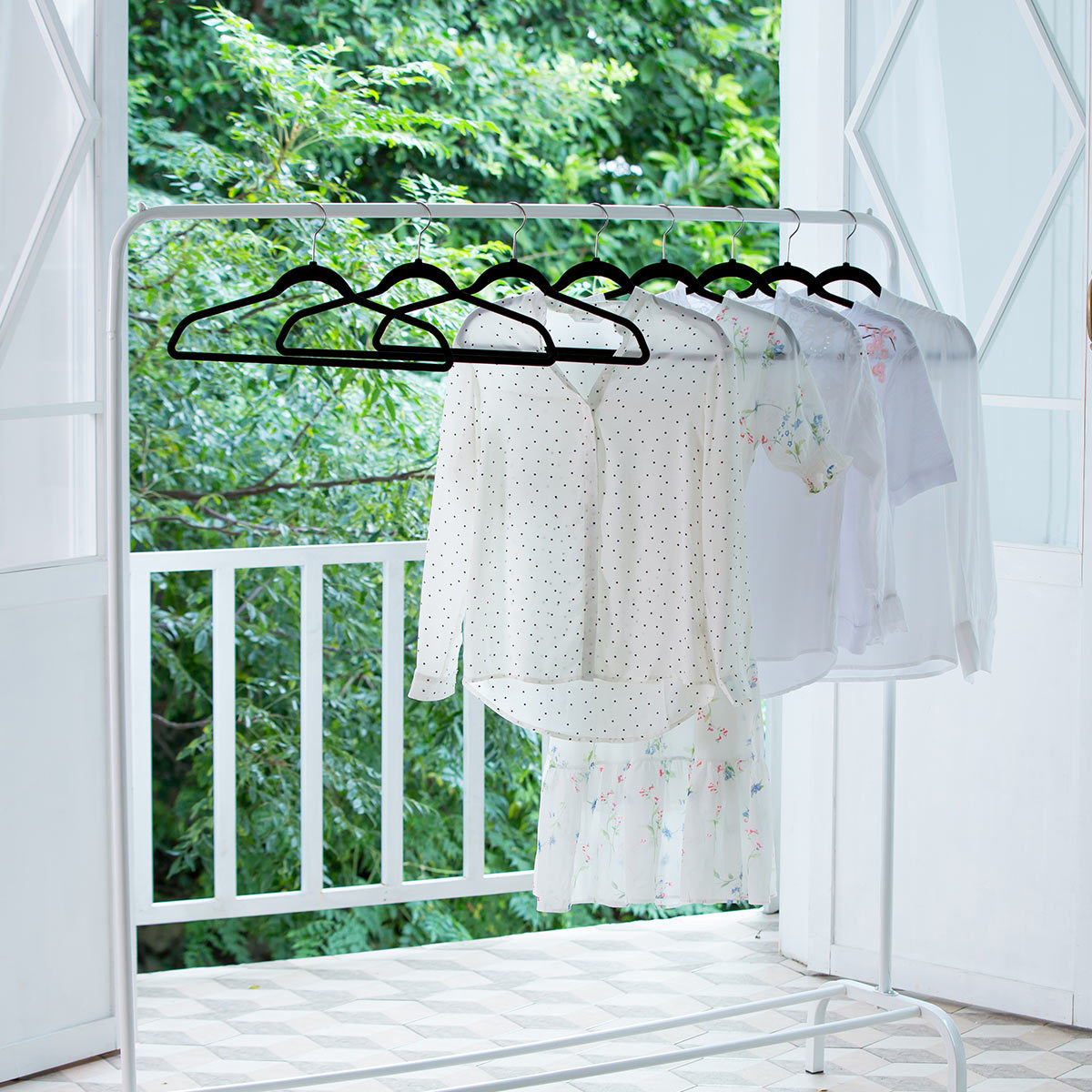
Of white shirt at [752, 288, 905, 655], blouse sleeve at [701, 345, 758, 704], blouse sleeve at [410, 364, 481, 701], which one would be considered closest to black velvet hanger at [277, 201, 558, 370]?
blouse sleeve at [410, 364, 481, 701]

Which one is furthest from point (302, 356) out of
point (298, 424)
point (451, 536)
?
point (298, 424)

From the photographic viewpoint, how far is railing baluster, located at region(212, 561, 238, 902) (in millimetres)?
2926

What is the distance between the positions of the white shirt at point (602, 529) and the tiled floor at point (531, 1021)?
0.93 metres

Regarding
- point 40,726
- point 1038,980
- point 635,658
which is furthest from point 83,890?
point 1038,980

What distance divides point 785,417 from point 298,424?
2.62 m

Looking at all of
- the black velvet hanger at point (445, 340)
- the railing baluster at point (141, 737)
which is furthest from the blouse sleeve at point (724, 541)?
the railing baluster at point (141, 737)

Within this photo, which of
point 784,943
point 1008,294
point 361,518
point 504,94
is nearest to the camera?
point 1008,294

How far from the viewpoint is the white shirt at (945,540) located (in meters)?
2.08

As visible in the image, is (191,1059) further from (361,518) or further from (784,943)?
(361,518)

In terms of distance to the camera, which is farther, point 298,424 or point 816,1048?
point 298,424

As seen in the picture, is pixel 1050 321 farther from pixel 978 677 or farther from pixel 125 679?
pixel 125 679

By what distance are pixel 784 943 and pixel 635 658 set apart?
55.9 inches

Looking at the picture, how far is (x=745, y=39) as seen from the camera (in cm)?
525

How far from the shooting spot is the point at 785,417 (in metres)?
1.86
